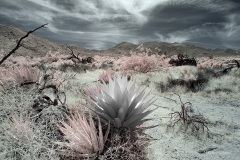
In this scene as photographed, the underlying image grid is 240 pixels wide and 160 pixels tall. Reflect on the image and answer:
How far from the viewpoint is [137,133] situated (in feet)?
7.62

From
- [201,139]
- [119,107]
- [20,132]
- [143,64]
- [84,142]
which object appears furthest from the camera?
[143,64]

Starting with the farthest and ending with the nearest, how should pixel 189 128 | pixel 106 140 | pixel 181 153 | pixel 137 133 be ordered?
pixel 189 128
pixel 181 153
pixel 137 133
pixel 106 140

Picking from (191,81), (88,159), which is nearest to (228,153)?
(88,159)

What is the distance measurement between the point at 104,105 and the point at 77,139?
0.39m

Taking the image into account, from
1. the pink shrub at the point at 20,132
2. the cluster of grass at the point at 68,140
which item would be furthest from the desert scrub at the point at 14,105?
the pink shrub at the point at 20,132

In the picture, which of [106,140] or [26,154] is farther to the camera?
[106,140]

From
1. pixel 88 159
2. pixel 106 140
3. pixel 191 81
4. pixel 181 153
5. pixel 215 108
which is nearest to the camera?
pixel 88 159

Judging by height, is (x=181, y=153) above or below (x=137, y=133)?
below

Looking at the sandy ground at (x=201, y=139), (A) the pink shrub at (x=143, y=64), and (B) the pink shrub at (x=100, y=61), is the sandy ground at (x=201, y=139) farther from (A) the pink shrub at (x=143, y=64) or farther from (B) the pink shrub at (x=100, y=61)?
(B) the pink shrub at (x=100, y=61)

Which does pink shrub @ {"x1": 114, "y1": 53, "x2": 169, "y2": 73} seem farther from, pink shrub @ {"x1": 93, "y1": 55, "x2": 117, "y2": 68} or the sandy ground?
the sandy ground

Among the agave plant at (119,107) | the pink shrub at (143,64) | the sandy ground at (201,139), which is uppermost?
the pink shrub at (143,64)

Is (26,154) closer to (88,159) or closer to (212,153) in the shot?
(88,159)

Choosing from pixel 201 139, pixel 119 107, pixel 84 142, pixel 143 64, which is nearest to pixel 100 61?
pixel 143 64

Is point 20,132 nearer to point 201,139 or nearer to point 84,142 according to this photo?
point 84,142
